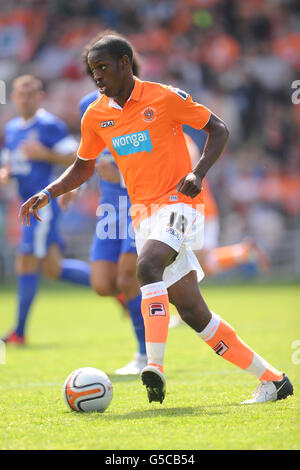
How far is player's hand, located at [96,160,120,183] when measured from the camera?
251 inches

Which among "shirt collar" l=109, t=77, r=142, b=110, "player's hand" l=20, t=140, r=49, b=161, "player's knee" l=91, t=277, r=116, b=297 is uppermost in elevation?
"shirt collar" l=109, t=77, r=142, b=110

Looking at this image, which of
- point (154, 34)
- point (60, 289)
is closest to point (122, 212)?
point (60, 289)

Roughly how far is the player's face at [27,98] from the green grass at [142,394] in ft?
8.73

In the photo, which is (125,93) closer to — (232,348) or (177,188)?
(177,188)

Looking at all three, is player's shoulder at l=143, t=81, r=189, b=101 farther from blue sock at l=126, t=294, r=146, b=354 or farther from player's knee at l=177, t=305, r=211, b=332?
blue sock at l=126, t=294, r=146, b=354

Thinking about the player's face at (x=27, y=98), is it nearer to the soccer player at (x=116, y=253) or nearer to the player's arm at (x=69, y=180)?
the soccer player at (x=116, y=253)

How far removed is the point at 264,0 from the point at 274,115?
3.72 metres

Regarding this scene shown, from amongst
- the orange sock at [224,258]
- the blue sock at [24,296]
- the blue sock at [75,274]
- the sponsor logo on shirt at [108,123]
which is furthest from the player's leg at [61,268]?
the sponsor logo on shirt at [108,123]

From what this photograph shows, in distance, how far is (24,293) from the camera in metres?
8.78

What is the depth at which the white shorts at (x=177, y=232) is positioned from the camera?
14.9ft

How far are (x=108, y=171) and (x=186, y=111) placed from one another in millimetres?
1779

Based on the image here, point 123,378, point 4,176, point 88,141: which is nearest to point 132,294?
point 123,378

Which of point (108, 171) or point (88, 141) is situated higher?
point (88, 141)

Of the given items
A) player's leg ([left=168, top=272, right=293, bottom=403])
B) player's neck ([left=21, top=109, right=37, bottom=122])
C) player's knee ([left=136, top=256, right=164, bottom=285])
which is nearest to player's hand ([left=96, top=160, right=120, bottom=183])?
player's leg ([left=168, top=272, right=293, bottom=403])
